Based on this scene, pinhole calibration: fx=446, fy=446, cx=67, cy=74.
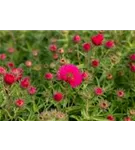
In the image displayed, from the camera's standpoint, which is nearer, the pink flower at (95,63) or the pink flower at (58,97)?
the pink flower at (58,97)

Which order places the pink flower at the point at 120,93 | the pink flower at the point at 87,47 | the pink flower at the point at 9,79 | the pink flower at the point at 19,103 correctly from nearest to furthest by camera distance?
the pink flower at the point at 9,79, the pink flower at the point at 19,103, the pink flower at the point at 120,93, the pink flower at the point at 87,47

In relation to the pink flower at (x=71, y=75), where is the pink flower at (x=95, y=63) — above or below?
above

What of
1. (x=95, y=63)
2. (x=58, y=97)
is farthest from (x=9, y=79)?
(x=95, y=63)

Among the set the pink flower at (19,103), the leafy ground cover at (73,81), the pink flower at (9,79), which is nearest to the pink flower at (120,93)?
the leafy ground cover at (73,81)

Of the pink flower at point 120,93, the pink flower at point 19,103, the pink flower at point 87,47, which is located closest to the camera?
the pink flower at point 19,103

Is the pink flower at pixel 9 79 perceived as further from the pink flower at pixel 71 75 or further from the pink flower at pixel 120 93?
the pink flower at pixel 120 93

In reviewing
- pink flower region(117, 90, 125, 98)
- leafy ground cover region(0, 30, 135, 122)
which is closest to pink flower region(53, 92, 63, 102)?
leafy ground cover region(0, 30, 135, 122)

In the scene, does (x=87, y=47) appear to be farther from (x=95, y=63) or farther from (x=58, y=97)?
(x=58, y=97)

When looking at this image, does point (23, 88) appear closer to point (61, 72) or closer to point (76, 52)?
point (61, 72)

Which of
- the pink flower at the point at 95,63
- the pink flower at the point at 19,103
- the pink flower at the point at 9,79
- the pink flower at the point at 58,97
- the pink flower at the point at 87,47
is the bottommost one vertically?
the pink flower at the point at 19,103

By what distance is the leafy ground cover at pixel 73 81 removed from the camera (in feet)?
8.26

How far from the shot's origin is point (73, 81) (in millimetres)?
2506

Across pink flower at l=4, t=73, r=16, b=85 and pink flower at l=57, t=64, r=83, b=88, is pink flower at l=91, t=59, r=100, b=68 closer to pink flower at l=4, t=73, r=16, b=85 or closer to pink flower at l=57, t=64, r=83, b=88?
pink flower at l=57, t=64, r=83, b=88

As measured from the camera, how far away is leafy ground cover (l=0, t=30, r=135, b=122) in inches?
99.1
